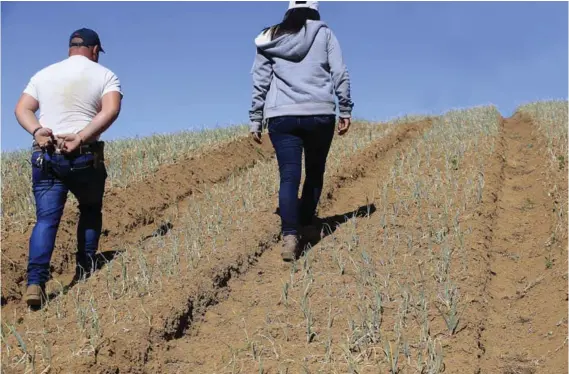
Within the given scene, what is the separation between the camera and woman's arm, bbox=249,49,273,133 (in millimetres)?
5375

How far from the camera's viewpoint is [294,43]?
518 centimetres

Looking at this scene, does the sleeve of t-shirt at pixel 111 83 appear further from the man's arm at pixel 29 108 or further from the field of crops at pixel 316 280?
the field of crops at pixel 316 280

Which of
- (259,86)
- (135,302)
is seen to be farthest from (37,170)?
(259,86)

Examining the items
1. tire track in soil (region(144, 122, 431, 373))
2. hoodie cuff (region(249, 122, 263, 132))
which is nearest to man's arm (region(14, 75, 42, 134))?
hoodie cuff (region(249, 122, 263, 132))

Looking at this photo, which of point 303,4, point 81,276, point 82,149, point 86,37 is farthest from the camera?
point 81,276

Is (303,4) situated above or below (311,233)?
above

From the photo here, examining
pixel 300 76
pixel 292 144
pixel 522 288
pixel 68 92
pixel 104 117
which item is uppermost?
pixel 300 76

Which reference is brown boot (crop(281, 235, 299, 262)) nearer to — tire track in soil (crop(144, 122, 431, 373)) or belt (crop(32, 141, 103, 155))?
tire track in soil (crop(144, 122, 431, 373))

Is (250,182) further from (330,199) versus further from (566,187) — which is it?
(566,187)

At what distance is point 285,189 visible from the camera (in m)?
5.26

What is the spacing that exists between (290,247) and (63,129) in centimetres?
208

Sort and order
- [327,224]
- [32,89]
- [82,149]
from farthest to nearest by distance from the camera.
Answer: [327,224] → [32,89] → [82,149]

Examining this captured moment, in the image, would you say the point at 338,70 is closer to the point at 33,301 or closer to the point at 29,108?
the point at 29,108

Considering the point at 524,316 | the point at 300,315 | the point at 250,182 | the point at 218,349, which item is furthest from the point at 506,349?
the point at 250,182
